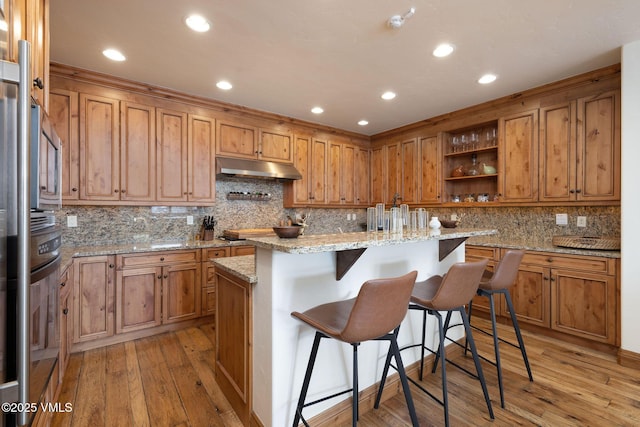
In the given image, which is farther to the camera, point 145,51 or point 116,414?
point 145,51

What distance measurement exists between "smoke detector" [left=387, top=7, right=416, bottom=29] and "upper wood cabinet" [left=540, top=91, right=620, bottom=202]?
218 centimetres

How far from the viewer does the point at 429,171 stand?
4.31 metres

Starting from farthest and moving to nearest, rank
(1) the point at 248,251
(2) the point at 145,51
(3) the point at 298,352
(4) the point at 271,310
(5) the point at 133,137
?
1. (1) the point at 248,251
2. (5) the point at 133,137
3. (2) the point at 145,51
4. (3) the point at 298,352
5. (4) the point at 271,310

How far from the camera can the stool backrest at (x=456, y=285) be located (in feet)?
5.31

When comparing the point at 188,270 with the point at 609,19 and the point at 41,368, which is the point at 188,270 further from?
the point at 609,19

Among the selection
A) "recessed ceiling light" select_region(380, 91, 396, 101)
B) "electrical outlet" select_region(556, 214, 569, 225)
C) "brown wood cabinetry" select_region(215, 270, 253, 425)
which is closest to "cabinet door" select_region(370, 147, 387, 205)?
"recessed ceiling light" select_region(380, 91, 396, 101)

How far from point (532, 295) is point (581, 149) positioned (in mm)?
1534

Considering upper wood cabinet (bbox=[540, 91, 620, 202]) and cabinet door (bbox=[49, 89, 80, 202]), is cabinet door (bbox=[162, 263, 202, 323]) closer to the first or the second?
cabinet door (bbox=[49, 89, 80, 202])

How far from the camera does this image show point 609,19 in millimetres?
2037

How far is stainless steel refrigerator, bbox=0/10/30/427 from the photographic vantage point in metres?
0.74

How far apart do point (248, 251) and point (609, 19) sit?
11.9 ft

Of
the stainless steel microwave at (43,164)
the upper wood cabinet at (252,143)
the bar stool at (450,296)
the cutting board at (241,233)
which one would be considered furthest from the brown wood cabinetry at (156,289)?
the bar stool at (450,296)

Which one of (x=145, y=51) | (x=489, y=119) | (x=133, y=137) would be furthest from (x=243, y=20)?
(x=489, y=119)

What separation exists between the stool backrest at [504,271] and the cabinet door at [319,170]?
9.17 ft
